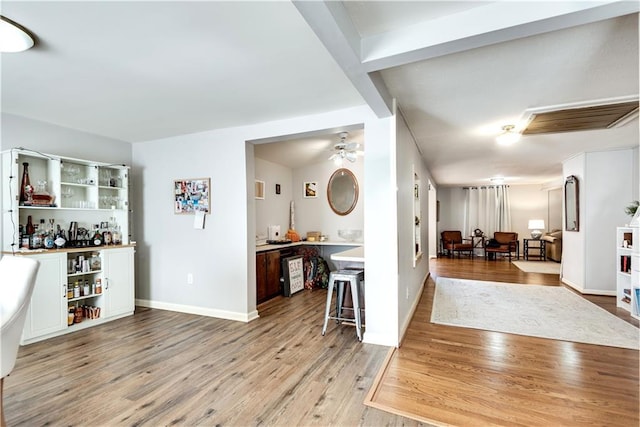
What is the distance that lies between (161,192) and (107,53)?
2.38 metres

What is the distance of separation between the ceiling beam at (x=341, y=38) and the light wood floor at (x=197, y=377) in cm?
212

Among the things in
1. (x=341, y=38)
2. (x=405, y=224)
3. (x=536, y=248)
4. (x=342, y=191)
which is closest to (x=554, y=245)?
(x=536, y=248)

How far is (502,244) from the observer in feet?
28.6

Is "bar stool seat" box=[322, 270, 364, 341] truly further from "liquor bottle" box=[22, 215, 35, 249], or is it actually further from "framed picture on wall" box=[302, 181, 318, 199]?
"liquor bottle" box=[22, 215, 35, 249]

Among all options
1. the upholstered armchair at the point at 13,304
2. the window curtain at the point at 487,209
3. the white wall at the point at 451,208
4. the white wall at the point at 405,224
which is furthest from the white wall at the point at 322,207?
the window curtain at the point at 487,209

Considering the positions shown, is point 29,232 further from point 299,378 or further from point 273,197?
point 273,197

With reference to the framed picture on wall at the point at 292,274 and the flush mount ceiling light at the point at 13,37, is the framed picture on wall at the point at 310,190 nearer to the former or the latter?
the framed picture on wall at the point at 292,274

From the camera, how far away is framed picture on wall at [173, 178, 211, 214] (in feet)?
12.6

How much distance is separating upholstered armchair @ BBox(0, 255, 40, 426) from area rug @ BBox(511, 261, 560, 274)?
797cm

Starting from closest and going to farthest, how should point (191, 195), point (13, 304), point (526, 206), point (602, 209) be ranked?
point (13, 304) → point (191, 195) → point (602, 209) → point (526, 206)

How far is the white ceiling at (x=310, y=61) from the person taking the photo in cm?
157

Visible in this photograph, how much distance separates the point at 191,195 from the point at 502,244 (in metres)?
8.46

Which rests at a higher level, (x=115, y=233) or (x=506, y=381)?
(x=115, y=233)

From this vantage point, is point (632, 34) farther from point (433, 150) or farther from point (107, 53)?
point (107, 53)
